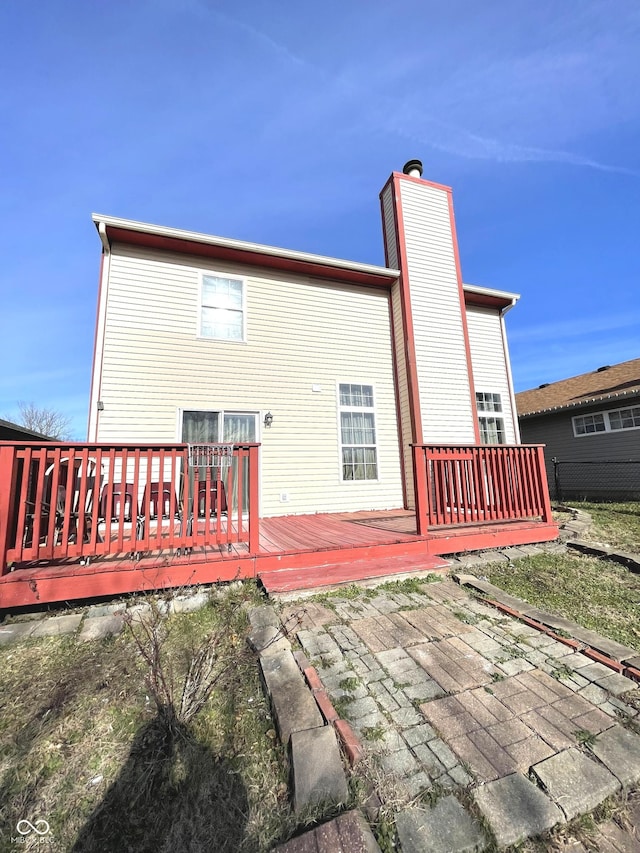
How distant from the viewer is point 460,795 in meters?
1.33

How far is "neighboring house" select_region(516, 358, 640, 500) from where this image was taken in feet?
32.3

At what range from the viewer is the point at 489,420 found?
8.20 metres

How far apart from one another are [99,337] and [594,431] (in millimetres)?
13362

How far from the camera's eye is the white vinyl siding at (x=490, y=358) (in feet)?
27.1

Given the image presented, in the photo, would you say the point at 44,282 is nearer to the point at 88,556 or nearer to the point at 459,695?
the point at 88,556

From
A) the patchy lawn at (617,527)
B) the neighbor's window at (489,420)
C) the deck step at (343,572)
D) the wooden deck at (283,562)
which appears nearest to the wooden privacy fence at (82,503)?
the wooden deck at (283,562)

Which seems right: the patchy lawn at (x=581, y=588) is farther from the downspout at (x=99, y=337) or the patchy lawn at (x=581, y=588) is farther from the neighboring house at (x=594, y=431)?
the downspout at (x=99, y=337)

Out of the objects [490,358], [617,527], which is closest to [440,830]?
[617,527]

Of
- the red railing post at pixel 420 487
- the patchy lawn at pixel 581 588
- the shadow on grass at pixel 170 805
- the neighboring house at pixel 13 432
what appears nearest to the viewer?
the shadow on grass at pixel 170 805

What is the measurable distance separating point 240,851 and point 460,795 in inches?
32.2

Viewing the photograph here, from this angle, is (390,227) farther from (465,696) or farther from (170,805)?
(170,805)

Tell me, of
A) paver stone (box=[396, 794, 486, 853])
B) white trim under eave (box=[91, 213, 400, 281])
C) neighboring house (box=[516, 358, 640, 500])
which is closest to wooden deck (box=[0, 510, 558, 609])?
paver stone (box=[396, 794, 486, 853])

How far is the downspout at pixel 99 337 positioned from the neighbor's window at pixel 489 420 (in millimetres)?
7619

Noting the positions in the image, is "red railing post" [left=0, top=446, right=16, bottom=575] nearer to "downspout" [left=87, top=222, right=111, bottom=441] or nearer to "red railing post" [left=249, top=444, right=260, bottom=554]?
"red railing post" [left=249, top=444, right=260, bottom=554]
